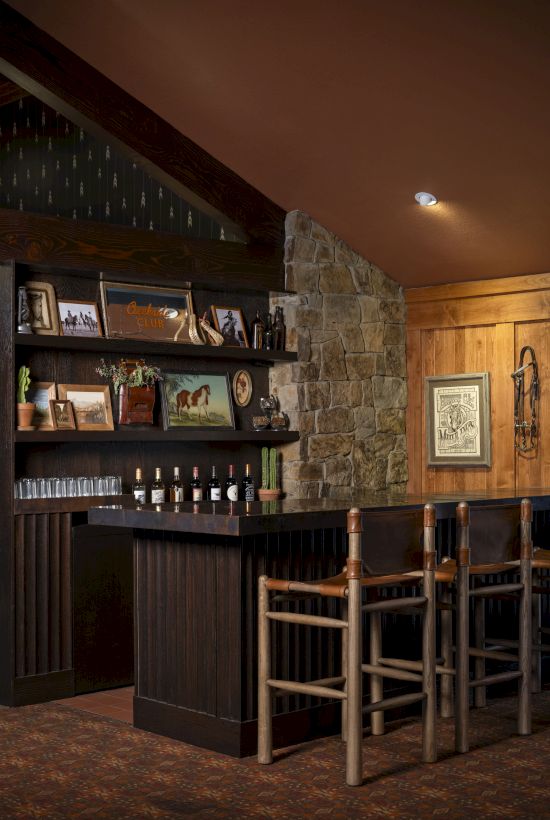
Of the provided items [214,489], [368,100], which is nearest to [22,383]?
[214,489]

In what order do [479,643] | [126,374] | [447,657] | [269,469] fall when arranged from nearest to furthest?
[447,657] < [479,643] < [126,374] < [269,469]

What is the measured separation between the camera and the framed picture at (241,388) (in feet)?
24.4

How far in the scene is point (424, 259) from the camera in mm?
7441

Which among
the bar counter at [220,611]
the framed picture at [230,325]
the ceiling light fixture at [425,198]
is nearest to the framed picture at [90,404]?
the framed picture at [230,325]

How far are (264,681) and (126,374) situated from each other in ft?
8.98

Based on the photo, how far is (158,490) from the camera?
6777mm

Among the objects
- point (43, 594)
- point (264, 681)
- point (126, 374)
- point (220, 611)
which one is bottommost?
point (264, 681)

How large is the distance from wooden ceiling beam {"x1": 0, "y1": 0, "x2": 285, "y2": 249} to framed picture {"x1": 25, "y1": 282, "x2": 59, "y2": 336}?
0.95 metres

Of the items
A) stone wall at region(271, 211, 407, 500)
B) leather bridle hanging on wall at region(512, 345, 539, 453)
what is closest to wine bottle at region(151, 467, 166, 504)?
stone wall at region(271, 211, 407, 500)

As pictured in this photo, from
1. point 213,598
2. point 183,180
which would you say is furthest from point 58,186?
point 213,598

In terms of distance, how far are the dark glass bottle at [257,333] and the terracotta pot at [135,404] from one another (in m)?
0.87

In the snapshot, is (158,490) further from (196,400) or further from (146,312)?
(146,312)

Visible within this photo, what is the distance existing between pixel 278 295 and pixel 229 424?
3.13ft

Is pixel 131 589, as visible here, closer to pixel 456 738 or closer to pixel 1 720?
pixel 1 720
